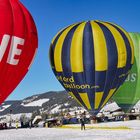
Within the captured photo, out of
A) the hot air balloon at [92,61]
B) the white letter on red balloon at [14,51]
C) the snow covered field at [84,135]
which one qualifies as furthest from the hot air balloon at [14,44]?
the hot air balloon at [92,61]

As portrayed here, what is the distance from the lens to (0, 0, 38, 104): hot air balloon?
27.9m

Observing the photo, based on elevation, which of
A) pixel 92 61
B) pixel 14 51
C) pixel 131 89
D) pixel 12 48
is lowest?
pixel 14 51

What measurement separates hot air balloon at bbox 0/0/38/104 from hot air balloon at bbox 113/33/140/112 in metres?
22.2

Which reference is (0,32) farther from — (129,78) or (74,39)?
(129,78)

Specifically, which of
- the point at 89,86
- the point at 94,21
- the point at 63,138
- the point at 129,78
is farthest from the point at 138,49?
the point at 63,138

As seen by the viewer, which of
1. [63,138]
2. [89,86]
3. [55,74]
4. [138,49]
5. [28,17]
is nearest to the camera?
[28,17]

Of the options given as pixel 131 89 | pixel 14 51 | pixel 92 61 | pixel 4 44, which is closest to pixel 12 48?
pixel 14 51

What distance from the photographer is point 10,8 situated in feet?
95.9

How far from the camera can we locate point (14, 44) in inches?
1126

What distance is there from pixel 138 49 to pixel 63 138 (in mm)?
19557

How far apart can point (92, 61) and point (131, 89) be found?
10.3 m

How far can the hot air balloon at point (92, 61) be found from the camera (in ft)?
137

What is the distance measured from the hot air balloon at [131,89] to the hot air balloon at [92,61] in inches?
245

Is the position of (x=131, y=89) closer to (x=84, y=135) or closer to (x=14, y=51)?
(x=84, y=135)
